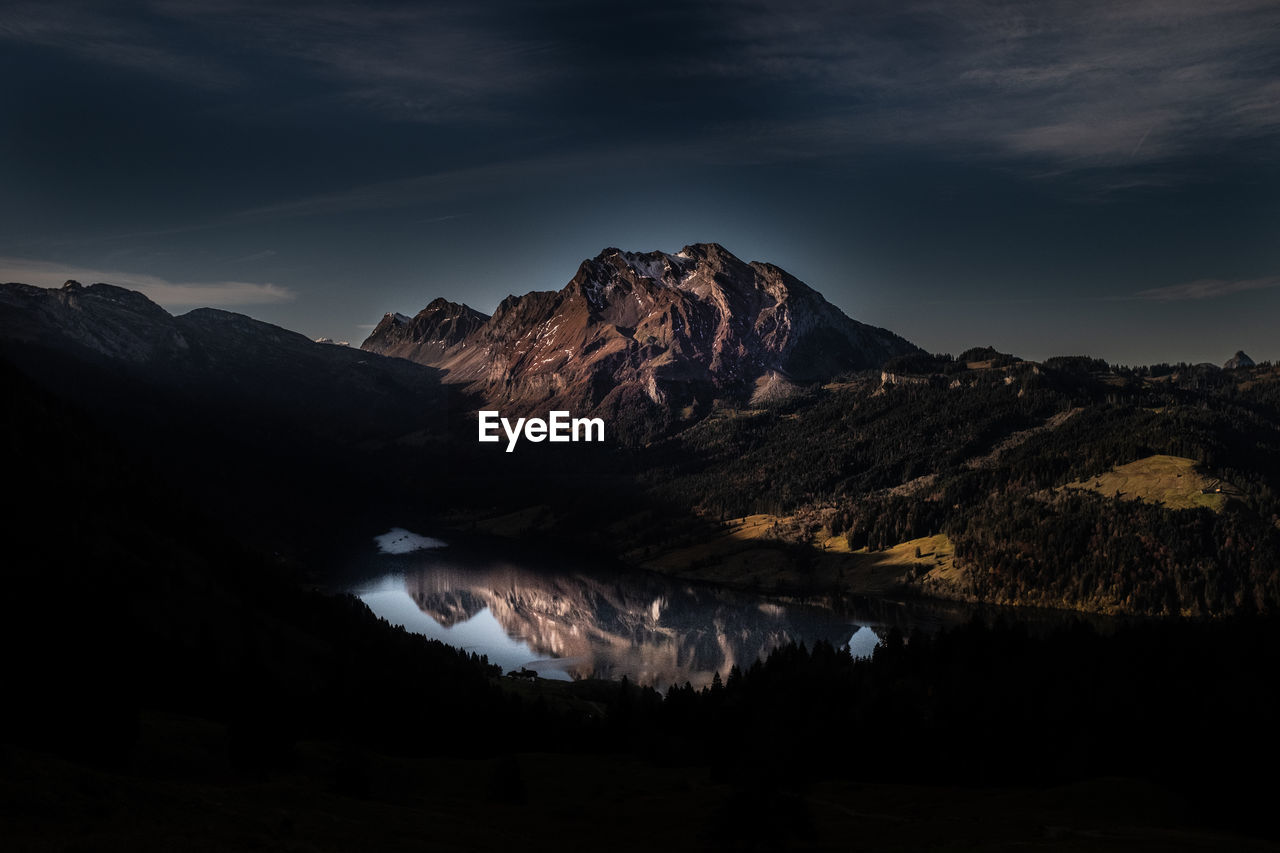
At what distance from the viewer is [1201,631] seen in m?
117

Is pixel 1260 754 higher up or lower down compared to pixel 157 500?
lower down

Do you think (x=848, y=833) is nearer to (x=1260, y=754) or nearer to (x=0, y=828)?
(x=1260, y=754)

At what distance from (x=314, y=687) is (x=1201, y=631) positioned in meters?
133

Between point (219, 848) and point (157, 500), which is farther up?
point (157, 500)

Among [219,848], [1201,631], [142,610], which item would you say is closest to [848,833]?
[219,848]

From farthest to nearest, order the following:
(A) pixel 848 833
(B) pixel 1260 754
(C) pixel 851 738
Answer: (C) pixel 851 738 → (B) pixel 1260 754 → (A) pixel 848 833

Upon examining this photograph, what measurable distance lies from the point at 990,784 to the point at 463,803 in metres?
57.1

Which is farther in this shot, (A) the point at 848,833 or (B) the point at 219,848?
(A) the point at 848,833

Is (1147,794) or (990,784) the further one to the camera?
(990,784)

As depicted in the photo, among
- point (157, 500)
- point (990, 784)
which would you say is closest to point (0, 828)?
point (990, 784)

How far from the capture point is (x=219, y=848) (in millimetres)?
35125

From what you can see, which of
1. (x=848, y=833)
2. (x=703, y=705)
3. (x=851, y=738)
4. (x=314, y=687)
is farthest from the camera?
(x=314, y=687)

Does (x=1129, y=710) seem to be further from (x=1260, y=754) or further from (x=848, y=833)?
(x=848, y=833)

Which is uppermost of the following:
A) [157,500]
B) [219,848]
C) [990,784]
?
[157,500]
